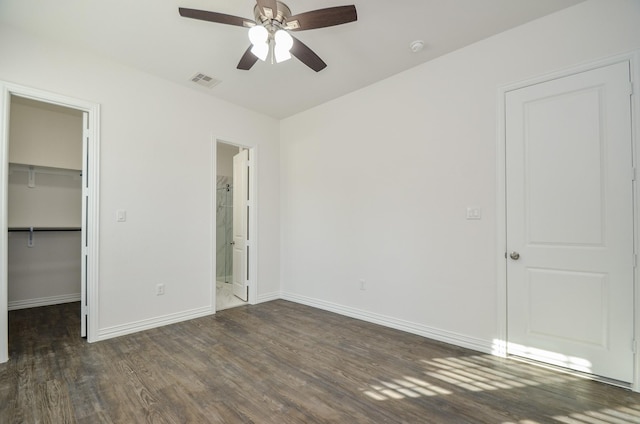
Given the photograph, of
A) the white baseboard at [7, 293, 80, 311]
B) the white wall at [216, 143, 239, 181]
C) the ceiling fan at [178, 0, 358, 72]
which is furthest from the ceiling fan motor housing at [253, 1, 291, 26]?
the white baseboard at [7, 293, 80, 311]

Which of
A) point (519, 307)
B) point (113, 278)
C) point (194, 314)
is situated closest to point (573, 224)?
point (519, 307)

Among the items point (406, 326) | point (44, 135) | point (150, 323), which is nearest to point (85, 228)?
point (150, 323)

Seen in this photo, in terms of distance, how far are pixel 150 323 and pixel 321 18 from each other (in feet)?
11.7

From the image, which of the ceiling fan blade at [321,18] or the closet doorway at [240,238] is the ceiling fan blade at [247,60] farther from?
the closet doorway at [240,238]

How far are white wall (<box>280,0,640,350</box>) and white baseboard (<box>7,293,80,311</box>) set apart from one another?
3.56 metres

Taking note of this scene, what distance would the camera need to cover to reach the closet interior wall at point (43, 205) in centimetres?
402

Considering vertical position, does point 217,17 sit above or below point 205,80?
below

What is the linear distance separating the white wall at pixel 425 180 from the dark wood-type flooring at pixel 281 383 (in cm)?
53

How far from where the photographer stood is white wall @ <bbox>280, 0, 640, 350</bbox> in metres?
2.51

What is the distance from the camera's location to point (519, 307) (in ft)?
8.45

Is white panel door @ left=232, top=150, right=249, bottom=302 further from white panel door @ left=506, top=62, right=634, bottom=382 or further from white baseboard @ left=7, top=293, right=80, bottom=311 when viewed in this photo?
white panel door @ left=506, top=62, right=634, bottom=382

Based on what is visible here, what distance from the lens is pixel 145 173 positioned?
11.1 ft

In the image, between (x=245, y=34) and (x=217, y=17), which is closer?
(x=217, y=17)

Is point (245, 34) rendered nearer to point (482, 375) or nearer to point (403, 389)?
point (403, 389)
